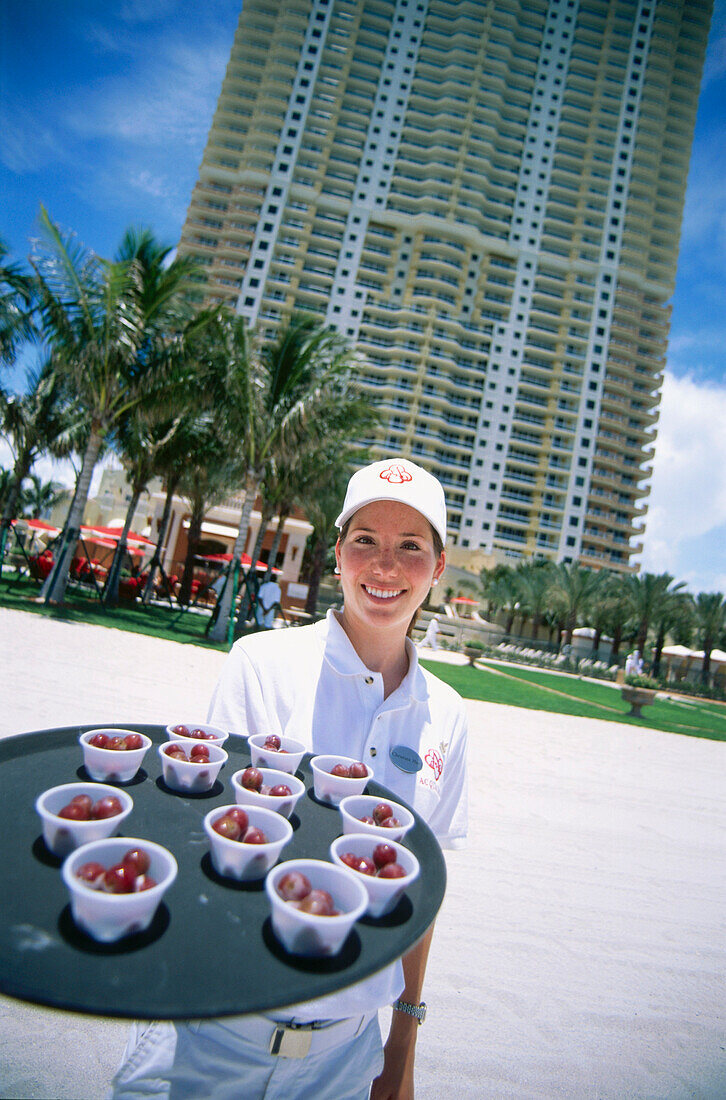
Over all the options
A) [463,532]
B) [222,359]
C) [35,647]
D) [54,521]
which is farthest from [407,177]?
[35,647]

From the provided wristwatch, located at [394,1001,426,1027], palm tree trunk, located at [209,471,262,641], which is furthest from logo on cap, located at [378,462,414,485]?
palm tree trunk, located at [209,471,262,641]

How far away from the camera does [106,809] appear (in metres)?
1.16

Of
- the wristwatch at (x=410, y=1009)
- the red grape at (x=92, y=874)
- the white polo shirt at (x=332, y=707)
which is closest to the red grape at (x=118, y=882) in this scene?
the red grape at (x=92, y=874)

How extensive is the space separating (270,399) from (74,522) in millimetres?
5351

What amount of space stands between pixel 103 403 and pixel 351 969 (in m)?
14.2

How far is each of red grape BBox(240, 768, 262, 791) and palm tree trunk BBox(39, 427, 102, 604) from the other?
1291 cm

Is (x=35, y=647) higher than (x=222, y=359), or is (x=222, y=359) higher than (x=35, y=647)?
(x=222, y=359)

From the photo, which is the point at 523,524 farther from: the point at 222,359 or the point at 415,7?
the point at 415,7

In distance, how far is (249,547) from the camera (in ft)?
110

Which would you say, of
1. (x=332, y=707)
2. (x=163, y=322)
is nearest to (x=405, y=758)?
(x=332, y=707)

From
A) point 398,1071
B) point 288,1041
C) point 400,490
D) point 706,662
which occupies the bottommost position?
point 398,1071

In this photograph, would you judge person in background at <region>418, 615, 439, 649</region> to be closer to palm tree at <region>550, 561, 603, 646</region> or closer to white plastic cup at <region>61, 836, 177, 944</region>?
palm tree at <region>550, 561, 603, 646</region>

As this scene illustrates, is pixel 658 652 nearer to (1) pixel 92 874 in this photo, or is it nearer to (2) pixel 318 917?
(2) pixel 318 917

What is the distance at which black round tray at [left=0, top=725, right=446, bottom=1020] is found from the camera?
84cm
